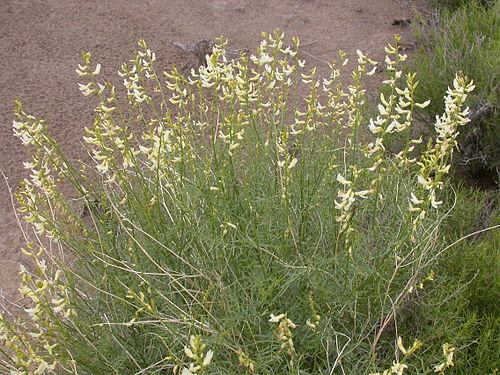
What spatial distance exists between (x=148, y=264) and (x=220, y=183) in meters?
A: 0.47

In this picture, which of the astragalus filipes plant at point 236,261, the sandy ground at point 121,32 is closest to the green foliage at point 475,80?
the sandy ground at point 121,32

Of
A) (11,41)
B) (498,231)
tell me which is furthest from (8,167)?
(498,231)

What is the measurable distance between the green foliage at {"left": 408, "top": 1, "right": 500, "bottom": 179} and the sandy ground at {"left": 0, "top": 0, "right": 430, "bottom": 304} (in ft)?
3.16

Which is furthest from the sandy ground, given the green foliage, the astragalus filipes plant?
the astragalus filipes plant

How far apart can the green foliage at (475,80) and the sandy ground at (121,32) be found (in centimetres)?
96

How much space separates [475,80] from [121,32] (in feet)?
10.4

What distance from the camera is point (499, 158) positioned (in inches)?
136

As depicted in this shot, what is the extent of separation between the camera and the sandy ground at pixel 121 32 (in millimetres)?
4422

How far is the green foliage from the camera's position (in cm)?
345

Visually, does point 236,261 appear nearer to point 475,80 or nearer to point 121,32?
point 475,80

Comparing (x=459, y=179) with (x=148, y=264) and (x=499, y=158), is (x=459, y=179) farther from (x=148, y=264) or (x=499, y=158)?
(x=148, y=264)

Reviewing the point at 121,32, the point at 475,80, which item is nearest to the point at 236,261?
the point at 475,80

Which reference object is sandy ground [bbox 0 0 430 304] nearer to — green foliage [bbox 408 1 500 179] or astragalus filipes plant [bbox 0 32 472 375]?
green foliage [bbox 408 1 500 179]

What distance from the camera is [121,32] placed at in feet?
17.7
